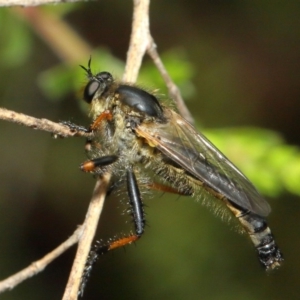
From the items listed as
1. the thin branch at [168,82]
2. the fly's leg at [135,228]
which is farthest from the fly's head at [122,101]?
the fly's leg at [135,228]

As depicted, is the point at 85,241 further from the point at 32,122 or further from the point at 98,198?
the point at 32,122

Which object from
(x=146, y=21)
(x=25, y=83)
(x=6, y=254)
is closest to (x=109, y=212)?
Answer: (x=6, y=254)

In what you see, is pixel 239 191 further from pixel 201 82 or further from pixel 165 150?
pixel 201 82

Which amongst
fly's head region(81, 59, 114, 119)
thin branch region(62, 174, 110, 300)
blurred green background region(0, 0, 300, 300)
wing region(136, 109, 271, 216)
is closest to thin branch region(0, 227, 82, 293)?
thin branch region(62, 174, 110, 300)

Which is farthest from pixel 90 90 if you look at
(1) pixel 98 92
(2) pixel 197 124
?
(2) pixel 197 124

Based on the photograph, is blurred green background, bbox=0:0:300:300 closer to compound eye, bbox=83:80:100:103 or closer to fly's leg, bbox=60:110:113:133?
compound eye, bbox=83:80:100:103

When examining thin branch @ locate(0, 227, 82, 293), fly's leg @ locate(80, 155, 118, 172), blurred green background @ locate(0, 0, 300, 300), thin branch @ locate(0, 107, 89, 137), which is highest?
blurred green background @ locate(0, 0, 300, 300)
